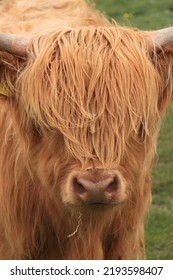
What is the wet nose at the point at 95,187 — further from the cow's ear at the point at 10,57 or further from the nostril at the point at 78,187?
the cow's ear at the point at 10,57

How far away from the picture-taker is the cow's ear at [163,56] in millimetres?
5312

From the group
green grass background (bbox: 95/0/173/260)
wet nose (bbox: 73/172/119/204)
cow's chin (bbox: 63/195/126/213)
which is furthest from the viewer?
green grass background (bbox: 95/0/173/260)

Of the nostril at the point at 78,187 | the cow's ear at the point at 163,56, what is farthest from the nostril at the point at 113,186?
the cow's ear at the point at 163,56

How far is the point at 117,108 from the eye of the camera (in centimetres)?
507

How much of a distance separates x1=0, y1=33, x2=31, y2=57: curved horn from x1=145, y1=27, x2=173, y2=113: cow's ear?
71 cm

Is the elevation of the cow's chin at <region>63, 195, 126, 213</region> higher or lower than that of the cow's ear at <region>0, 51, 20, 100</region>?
lower

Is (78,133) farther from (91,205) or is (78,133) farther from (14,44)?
(14,44)

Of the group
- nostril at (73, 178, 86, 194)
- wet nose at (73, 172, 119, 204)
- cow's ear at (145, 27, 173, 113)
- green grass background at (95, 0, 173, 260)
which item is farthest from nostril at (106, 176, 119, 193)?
green grass background at (95, 0, 173, 260)

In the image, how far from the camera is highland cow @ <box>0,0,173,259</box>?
5035 millimetres

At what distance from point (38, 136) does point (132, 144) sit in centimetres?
54

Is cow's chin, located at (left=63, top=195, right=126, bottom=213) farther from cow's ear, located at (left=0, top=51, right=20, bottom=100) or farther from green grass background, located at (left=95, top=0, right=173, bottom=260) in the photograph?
green grass background, located at (left=95, top=0, right=173, bottom=260)
